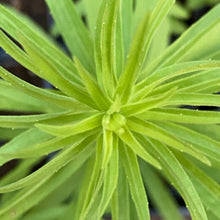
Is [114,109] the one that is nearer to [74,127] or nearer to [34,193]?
[74,127]

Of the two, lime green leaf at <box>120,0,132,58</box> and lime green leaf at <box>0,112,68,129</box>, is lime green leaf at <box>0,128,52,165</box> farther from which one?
lime green leaf at <box>120,0,132,58</box>

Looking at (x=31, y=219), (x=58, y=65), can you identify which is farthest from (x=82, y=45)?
(x=31, y=219)

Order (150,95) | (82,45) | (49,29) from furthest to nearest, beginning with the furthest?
(49,29), (82,45), (150,95)

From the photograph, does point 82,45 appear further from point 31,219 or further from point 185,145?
point 31,219

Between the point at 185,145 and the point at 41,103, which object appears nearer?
the point at 185,145

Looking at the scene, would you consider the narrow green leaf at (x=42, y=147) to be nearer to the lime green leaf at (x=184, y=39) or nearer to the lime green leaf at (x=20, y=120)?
the lime green leaf at (x=20, y=120)

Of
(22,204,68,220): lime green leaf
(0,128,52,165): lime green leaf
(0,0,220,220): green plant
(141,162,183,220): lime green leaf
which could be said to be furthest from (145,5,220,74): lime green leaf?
(22,204,68,220): lime green leaf
